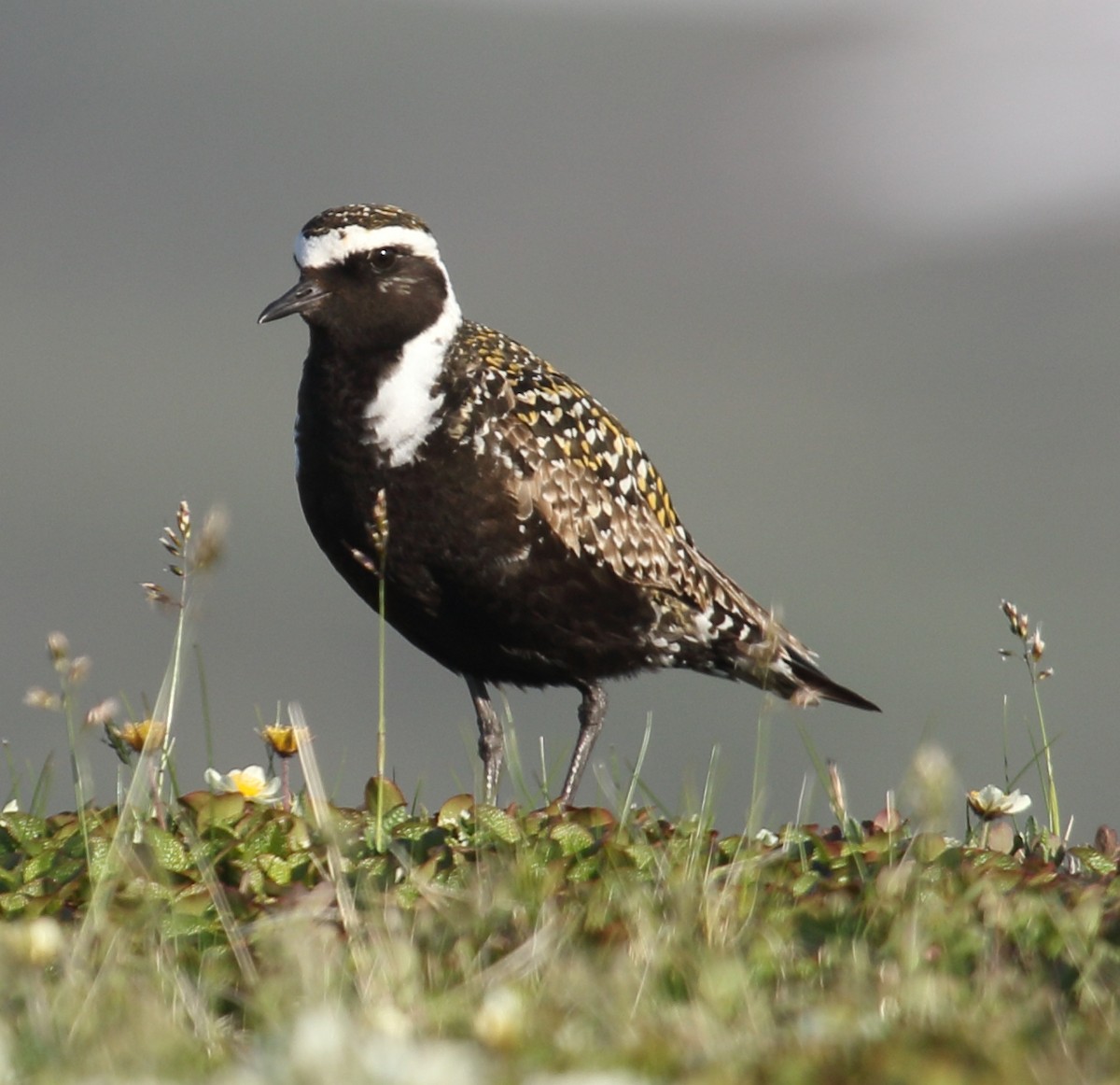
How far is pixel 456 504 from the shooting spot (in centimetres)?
631

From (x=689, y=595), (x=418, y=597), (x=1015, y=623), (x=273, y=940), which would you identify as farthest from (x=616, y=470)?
(x=273, y=940)

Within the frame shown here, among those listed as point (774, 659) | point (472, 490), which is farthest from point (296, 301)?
point (774, 659)

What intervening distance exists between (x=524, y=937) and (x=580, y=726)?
3027 millimetres

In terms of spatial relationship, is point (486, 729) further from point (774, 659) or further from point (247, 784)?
point (247, 784)

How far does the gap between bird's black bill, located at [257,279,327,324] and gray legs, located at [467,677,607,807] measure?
1736mm

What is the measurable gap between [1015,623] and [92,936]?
10.5ft

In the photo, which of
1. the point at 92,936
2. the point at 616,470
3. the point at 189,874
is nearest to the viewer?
the point at 92,936

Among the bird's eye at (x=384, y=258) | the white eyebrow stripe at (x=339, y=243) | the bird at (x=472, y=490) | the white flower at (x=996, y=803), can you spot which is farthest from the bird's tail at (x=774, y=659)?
the white eyebrow stripe at (x=339, y=243)

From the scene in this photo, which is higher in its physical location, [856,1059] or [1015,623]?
[1015,623]

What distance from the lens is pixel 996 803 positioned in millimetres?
5453

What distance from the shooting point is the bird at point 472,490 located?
632 centimetres

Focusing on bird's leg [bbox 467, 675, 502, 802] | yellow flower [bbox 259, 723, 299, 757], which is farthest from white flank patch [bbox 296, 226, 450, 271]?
yellow flower [bbox 259, 723, 299, 757]

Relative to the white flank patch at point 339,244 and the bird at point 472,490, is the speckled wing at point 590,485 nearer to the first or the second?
the bird at point 472,490

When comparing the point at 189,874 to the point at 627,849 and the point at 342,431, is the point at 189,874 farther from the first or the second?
the point at 342,431
